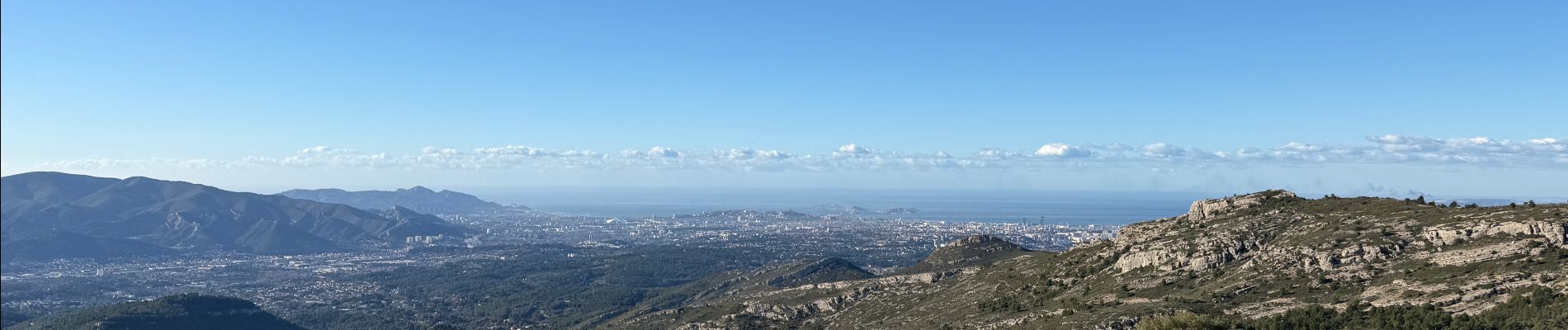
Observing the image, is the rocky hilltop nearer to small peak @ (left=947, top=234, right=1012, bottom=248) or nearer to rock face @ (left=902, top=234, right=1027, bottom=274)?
rock face @ (left=902, top=234, right=1027, bottom=274)

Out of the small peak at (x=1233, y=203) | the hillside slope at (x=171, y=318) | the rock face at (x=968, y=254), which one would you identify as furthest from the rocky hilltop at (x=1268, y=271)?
the hillside slope at (x=171, y=318)

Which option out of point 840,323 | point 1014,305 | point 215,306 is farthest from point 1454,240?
point 215,306

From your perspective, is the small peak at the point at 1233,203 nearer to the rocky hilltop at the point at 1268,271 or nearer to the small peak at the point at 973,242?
the rocky hilltop at the point at 1268,271

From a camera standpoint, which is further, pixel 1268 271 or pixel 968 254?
pixel 968 254

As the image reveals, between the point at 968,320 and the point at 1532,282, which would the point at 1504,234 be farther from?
the point at 968,320

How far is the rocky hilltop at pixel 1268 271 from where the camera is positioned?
60.4 m

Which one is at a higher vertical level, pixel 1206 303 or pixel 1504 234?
pixel 1504 234

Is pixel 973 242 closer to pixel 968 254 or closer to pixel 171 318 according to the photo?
pixel 968 254

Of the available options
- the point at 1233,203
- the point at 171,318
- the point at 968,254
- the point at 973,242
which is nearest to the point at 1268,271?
the point at 1233,203

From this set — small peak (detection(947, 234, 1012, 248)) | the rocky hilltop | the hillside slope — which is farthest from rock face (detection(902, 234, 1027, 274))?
the hillside slope

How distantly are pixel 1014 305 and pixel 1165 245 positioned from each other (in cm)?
1756

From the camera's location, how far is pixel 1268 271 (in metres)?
74.3

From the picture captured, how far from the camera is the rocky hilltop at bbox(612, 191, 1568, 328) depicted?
2378 inches

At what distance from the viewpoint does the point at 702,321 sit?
432ft
